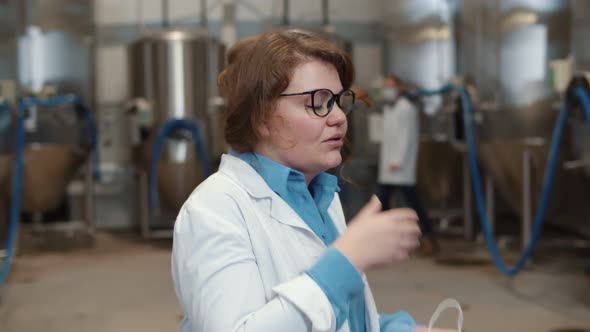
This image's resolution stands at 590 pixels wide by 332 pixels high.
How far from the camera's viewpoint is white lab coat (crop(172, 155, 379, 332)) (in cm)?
83

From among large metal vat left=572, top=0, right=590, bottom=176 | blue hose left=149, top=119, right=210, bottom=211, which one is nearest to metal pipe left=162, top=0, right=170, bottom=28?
blue hose left=149, top=119, right=210, bottom=211

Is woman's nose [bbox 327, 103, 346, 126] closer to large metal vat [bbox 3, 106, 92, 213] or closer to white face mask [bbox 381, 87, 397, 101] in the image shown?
white face mask [bbox 381, 87, 397, 101]

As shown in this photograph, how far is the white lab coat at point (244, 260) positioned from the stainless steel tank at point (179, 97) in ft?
14.6

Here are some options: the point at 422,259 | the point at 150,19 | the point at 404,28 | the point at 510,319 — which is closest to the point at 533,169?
the point at 422,259

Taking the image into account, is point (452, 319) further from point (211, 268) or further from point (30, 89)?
point (30, 89)

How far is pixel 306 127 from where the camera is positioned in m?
1.00

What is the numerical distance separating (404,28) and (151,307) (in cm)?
352

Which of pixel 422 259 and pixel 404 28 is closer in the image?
pixel 422 259

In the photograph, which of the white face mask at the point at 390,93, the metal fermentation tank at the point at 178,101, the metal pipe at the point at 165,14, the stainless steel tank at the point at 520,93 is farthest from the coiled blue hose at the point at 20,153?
the stainless steel tank at the point at 520,93

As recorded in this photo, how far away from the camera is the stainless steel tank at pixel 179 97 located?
5406 mm

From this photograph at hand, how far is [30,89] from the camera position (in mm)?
5551

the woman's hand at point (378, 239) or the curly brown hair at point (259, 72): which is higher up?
the curly brown hair at point (259, 72)

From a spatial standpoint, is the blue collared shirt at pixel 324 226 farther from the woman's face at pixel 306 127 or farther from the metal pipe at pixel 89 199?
the metal pipe at pixel 89 199

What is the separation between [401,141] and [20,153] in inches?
107
